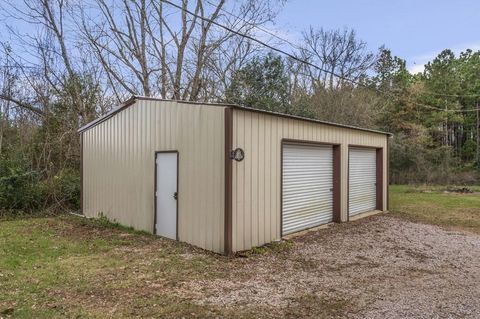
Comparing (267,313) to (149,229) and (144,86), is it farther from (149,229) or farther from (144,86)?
(144,86)

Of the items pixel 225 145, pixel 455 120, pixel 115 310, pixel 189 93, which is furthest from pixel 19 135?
pixel 455 120

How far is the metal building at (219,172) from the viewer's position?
6.57 m

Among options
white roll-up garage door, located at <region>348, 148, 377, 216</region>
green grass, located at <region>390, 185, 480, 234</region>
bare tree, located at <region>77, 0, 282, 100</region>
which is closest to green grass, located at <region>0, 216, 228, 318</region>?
white roll-up garage door, located at <region>348, 148, 377, 216</region>

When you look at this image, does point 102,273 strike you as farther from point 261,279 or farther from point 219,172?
point 219,172

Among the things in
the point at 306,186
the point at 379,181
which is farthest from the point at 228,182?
the point at 379,181

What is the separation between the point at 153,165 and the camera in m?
8.18

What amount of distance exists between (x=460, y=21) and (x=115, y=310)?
1364cm

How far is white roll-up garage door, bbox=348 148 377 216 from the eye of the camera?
1055cm

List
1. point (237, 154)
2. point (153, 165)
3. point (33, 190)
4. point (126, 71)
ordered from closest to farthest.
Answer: point (237, 154)
point (153, 165)
point (33, 190)
point (126, 71)

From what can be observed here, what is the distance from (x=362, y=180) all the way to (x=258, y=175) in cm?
522

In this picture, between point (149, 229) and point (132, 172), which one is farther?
point (132, 172)

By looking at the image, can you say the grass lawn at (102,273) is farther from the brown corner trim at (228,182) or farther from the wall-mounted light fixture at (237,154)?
the wall-mounted light fixture at (237,154)

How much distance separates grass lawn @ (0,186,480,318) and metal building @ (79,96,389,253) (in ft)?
1.73

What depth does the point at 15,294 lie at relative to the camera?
4.48 meters
